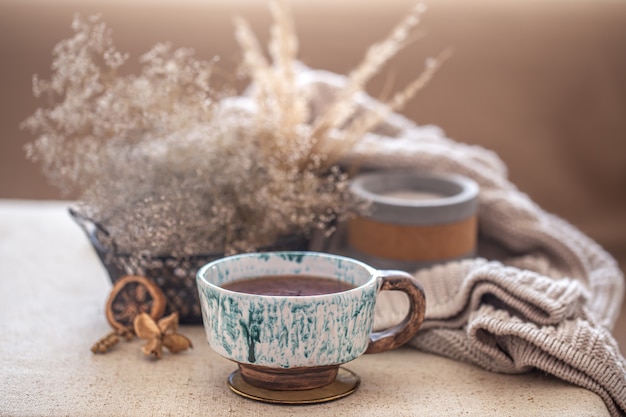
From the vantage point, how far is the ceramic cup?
52cm

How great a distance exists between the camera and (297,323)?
52 cm

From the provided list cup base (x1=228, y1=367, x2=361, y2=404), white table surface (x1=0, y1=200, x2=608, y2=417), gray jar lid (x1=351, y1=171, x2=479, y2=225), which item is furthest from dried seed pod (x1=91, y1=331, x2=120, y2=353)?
gray jar lid (x1=351, y1=171, x2=479, y2=225)

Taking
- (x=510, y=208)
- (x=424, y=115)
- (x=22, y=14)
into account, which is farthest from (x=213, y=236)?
(x=22, y=14)

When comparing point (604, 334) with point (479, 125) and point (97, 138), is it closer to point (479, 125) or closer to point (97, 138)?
point (97, 138)

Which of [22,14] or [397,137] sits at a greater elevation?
[22,14]

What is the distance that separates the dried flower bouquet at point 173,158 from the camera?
678mm

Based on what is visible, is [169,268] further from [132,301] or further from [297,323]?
[297,323]

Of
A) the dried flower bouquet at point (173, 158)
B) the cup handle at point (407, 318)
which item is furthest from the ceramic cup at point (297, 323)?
the dried flower bouquet at point (173, 158)

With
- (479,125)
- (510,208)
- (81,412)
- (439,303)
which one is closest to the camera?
(81,412)

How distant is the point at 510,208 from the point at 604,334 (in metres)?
0.25

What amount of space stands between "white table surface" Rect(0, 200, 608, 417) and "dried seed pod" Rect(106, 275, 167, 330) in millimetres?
23

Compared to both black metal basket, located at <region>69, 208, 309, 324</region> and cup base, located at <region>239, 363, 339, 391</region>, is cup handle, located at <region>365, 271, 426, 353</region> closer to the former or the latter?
cup base, located at <region>239, 363, 339, 391</region>

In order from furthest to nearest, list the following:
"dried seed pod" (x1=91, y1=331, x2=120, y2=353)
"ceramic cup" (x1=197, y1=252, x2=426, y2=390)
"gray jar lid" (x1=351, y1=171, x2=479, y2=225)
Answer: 1. "gray jar lid" (x1=351, y1=171, x2=479, y2=225)
2. "dried seed pod" (x1=91, y1=331, x2=120, y2=353)
3. "ceramic cup" (x1=197, y1=252, x2=426, y2=390)

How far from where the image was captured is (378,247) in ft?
2.52
